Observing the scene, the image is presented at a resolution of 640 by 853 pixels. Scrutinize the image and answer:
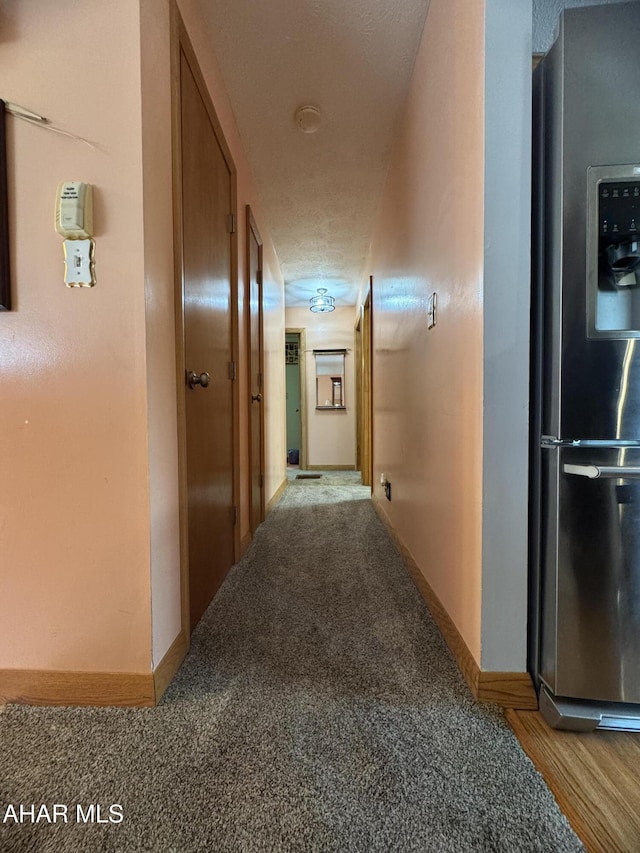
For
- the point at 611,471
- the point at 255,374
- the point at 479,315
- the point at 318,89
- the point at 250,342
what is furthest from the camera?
the point at 255,374

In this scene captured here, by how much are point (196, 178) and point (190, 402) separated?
2.84 ft

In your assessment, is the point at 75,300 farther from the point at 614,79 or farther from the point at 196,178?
the point at 614,79

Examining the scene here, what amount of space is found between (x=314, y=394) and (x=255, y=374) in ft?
9.45

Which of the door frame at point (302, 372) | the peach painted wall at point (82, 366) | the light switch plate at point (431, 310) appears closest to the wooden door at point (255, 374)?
the light switch plate at point (431, 310)

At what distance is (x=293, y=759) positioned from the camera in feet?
2.72

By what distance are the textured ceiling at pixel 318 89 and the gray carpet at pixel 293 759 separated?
2.40m

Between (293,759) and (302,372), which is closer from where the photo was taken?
(293,759)

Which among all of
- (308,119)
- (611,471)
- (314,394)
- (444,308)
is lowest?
(611,471)

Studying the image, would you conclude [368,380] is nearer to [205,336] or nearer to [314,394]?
[314,394]

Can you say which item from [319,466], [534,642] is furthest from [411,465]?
[319,466]

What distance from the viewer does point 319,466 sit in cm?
555

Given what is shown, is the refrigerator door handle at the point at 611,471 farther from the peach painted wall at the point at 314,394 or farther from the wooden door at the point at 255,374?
the peach painted wall at the point at 314,394

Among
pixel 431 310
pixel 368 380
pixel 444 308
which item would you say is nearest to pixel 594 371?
pixel 444 308

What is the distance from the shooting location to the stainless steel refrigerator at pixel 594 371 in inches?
35.3
